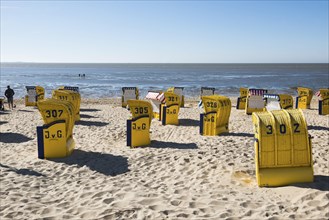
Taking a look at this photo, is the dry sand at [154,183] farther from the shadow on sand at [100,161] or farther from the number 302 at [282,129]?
the number 302 at [282,129]

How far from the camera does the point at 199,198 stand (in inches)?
237

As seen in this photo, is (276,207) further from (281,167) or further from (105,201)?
(105,201)

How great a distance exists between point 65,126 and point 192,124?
6651 mm

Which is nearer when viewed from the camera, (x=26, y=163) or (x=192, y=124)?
(x=26, y=163)

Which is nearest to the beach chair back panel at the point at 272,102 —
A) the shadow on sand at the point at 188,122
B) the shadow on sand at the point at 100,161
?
the shadow on sand at the point at 188,122

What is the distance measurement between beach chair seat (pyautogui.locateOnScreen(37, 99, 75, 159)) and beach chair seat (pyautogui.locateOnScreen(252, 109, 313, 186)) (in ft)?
17.4

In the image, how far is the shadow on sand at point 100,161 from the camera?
26.7 ft

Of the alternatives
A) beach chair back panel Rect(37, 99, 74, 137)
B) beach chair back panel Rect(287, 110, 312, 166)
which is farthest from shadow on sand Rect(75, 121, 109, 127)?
beach chair back panel Rect(287, 110, 312, 166)

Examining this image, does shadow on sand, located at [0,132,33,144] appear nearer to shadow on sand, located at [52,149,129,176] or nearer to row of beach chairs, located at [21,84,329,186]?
row of beach chairs, located at [21,84,329,186]

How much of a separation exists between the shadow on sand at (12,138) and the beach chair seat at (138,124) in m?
3.95

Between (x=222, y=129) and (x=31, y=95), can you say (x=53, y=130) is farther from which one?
(x=31, y=95)

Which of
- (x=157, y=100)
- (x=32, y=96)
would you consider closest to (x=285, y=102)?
(x=157, y=100)

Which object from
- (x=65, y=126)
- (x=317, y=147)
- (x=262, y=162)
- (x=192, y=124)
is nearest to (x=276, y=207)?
(x=262, y=162)

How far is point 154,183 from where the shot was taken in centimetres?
703
